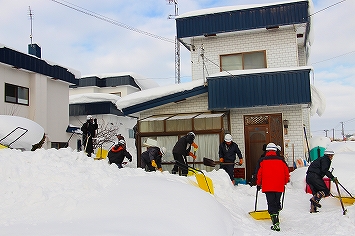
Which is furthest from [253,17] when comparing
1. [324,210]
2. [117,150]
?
[324,210]

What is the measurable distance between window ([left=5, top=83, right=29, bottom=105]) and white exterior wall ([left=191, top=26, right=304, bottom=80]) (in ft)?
28.7

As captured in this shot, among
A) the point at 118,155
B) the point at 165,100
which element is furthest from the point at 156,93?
the point at 118,155

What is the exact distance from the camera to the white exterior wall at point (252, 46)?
1468 cm

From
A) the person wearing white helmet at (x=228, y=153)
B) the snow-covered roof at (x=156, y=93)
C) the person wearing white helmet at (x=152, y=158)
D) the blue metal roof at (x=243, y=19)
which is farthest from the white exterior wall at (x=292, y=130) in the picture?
the person wearing white helmet at (x=152, y=158)

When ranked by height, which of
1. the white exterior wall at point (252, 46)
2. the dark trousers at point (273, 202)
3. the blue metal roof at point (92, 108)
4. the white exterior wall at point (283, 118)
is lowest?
the dark trousers at point (273, 202)

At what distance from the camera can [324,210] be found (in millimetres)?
8484

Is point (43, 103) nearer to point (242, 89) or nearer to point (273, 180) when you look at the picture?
point (242, 89)

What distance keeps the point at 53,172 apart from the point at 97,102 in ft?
65.1

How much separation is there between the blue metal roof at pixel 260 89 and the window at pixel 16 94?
987 centimetres

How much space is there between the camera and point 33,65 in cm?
1867

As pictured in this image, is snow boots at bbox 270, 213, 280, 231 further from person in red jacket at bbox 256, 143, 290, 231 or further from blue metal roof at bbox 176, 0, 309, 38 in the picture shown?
blue metal roof at bbox 176, 0, 309, 38

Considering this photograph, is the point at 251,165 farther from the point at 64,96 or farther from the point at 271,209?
the point at 64,96

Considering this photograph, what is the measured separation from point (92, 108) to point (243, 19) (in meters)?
14.7

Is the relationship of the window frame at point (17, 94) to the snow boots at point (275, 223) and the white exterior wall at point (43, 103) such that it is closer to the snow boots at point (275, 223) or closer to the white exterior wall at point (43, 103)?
the white exterior wall at point (43, 103)
